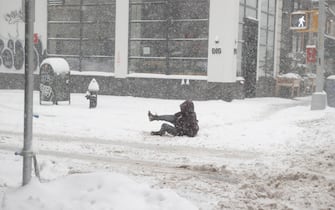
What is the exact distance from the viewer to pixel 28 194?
5.59m

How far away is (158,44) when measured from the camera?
22234 millimetres

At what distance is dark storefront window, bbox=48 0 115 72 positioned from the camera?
2361 centimetres

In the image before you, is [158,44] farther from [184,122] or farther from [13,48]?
[184,122]

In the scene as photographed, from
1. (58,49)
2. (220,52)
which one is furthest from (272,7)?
(58,49)

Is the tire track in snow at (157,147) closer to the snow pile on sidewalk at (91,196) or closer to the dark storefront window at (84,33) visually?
the snow pile on sidewalk at (91,196)

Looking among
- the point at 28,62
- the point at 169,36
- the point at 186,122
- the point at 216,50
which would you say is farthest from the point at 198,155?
the point at 169,36

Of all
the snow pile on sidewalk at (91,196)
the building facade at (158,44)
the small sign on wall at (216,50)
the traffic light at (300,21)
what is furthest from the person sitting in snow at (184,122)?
the small sign on wall at (216,50)

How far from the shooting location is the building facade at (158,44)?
68.9 ft

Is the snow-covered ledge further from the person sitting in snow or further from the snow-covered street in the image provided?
the person sitting in snow

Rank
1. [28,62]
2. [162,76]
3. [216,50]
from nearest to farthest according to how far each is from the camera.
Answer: [28,62], [216,50], [162,76]

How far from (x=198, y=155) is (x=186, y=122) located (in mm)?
2066

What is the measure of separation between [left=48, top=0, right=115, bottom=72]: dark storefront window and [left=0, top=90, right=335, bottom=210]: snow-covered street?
7.62 metres

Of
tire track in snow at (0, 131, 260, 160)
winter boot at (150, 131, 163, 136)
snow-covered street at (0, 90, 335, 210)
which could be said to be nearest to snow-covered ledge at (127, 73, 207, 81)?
snow-covered street at (0, 90, 335, 210)

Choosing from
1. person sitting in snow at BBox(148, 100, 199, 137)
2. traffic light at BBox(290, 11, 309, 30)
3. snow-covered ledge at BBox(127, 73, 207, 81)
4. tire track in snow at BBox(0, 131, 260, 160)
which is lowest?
tire track in snow at BBox(0, 131, 260, 160)
